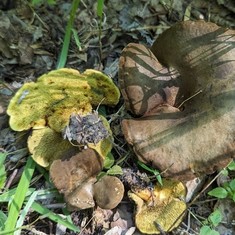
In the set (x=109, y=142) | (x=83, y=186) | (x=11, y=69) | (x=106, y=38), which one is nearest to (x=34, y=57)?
(x=11, y=69)

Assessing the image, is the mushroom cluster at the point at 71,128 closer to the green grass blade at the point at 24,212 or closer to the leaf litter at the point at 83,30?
the green grass blade at the point at 24,212

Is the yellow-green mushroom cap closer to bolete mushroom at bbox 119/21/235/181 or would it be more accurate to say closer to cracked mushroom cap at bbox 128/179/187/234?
bolete mushroom at bbox 119/21/235/181

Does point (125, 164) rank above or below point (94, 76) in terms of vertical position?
below

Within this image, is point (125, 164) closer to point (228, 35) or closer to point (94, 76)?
point (94, 76)

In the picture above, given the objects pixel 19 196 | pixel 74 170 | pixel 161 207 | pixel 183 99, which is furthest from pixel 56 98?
pixel 161 207

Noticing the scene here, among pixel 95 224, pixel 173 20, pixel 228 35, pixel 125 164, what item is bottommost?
pixel 95 224

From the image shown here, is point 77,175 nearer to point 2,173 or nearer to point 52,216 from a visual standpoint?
point 52,216

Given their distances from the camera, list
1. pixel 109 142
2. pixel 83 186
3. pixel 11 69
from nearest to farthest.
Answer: pixel 83 186
pixel 109 142
pixel 11 69
